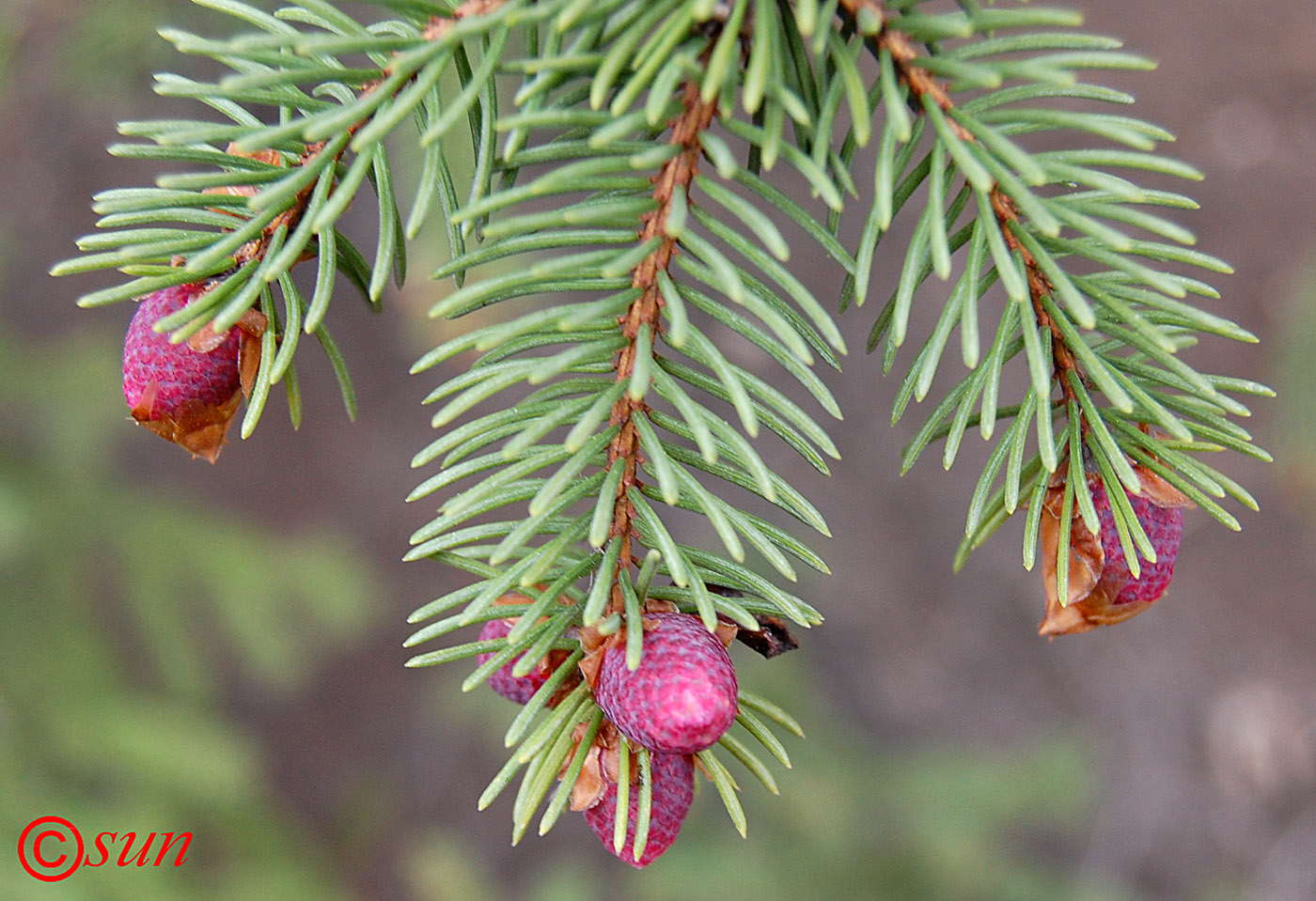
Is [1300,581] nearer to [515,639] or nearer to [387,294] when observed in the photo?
[387,294]

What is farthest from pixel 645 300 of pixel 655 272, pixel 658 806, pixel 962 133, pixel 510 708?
pixel 510 708

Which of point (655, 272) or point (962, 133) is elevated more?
point (962, 133)

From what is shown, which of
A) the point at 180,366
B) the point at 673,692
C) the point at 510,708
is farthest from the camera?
the point at 510,708

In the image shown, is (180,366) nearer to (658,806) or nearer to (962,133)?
(658,806)

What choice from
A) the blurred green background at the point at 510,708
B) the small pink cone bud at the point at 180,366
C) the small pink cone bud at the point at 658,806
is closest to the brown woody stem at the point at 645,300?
the small pink cone bud at the point at 658,806

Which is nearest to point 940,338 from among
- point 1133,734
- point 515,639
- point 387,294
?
point 515,639

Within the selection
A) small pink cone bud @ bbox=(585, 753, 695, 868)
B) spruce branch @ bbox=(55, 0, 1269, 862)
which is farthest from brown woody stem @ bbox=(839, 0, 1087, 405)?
small pink cone bud @ bbox=(585, 753, 695, 868)

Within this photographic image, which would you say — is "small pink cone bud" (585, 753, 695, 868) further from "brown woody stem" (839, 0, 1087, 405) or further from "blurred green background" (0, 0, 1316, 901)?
"blurred green background" (0, 0, 1316, 901)

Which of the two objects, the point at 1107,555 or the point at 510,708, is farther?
the point at 510,708
